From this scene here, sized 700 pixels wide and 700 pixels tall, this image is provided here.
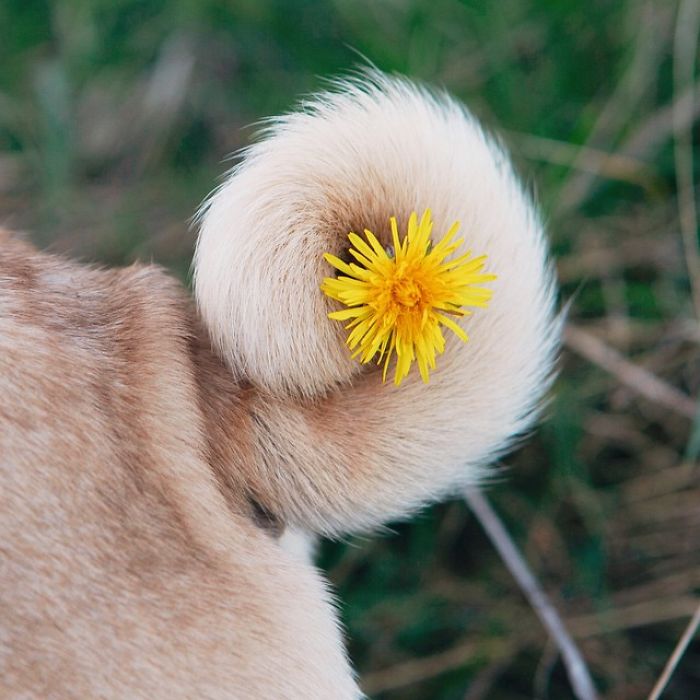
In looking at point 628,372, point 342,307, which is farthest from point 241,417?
point 628,372

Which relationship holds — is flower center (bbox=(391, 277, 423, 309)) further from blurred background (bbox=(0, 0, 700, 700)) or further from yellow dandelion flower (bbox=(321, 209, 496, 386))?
blurred background (bbox=(0, 0, 700, 700))

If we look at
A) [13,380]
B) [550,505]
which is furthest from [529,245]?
[550,505]

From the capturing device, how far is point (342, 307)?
2.94ft

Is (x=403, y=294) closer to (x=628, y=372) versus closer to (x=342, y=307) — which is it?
(x=342, y=307)

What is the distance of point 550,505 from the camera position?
1.65m

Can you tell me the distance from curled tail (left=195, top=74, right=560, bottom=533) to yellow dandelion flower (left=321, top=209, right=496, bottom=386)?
0.7 inches

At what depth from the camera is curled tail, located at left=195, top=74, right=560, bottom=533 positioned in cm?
88

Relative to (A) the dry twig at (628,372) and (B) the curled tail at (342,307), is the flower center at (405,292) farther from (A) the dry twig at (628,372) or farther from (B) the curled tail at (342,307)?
(A) the dry twig at (628,372)

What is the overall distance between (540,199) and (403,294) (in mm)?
937

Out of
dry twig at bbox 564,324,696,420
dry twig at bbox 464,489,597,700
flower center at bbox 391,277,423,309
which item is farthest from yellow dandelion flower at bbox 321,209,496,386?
dry twig at bbox 564,324,696,420

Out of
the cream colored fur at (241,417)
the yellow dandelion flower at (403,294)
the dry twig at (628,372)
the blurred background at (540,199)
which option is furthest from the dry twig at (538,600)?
the yellow dandelion flower at (403,294)

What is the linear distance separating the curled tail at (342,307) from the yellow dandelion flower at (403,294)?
0.02 meters

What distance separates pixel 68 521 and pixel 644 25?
146cm

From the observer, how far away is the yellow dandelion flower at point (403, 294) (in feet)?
2.85
